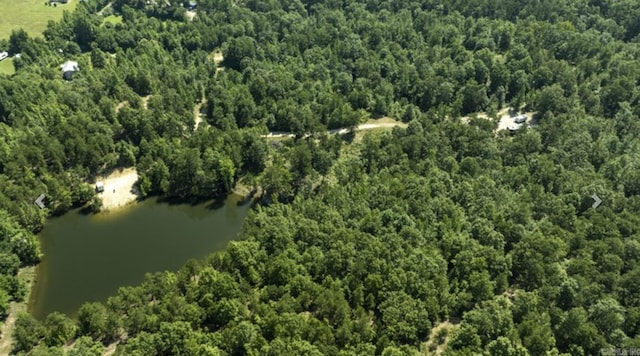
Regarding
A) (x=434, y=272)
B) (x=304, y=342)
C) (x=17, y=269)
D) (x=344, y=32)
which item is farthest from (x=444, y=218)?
(x=344, y=32)

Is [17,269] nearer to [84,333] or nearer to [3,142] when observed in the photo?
[84,333]

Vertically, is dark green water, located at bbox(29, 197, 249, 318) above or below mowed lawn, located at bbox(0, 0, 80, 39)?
below

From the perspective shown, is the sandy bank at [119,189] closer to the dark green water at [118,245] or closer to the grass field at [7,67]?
the dark green water at [118,245]

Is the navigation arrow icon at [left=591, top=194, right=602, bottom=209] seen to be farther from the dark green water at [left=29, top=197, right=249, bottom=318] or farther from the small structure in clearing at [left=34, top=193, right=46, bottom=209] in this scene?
the small structure in clearing at [left=34, top=193, right=46, bottom=209]

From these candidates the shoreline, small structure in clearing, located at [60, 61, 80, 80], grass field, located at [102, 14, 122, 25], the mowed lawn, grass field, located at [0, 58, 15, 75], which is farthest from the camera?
grass field, located at [102, 14, 122, 25]

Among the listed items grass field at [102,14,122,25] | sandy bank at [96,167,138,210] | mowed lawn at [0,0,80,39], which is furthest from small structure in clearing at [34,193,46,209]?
mowed lawn at [0,0,80,39]

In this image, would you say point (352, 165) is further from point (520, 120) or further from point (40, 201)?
point (40, 201)

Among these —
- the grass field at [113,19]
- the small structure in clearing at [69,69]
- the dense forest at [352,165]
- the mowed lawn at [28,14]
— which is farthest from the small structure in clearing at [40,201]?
the mowed lawn at [28,14]
